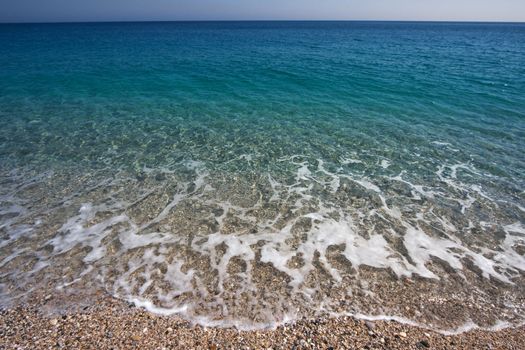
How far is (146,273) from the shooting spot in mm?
7586

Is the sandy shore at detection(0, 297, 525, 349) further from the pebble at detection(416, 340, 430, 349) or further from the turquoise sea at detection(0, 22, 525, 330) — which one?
the turquoise sea at detection(0, 22, 525, 330)

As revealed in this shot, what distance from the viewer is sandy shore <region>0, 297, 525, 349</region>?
18.5ft

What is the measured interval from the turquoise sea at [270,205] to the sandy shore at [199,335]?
337 millimetres

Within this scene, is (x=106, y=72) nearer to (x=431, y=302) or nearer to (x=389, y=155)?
(x=389, y=155)

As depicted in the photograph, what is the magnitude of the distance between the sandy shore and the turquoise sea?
337mm

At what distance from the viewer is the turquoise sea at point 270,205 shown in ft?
23.0

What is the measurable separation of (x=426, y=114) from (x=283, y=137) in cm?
1075

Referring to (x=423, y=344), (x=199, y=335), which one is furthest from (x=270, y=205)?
(x=423, y=344)

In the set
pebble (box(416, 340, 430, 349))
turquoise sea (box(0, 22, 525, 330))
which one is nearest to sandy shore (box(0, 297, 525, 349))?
pebble (box(416, 340, 430, 349))

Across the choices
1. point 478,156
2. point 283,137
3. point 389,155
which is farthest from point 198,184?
point 478,156

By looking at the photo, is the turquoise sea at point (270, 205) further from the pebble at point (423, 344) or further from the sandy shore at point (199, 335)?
the pebble at point (423, 344)

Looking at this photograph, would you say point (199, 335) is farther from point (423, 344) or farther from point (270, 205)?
point (270, 205)

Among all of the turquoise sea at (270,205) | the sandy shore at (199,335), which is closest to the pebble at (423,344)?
the sandy shore at (199,335)

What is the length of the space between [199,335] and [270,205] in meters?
5.43
